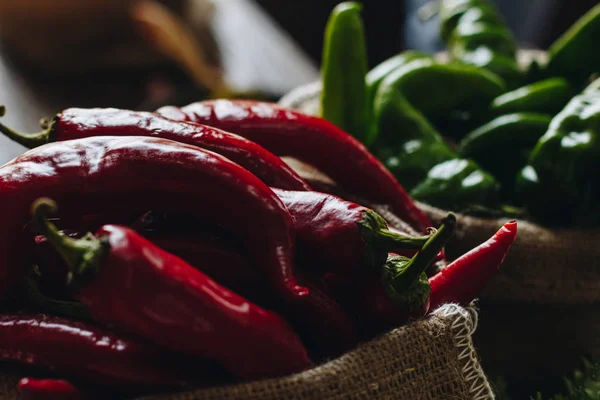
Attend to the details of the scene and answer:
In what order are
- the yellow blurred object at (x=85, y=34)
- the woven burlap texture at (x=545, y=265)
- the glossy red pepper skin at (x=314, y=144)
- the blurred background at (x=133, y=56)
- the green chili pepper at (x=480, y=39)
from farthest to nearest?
the yellow blurred object at (x=85, y=34) < the blurred background at (x=133, y=56) < the green chili pepper at (x=480, y=39) < the woven burlap texture at (x=545, y=265) < the glossy red pepper skin at (x=314, y=144)

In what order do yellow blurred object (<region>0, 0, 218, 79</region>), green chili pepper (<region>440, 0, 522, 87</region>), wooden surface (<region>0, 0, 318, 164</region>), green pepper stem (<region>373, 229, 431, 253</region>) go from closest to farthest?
green pepper stem (<region>373, 229, 431, 253</region>) → green chili pepper (<region>440, 0, 522, 87</region>) → wooden surface (<region>0, 0, 318, 164</region>) → yellow blurred object (<region>0, 0, 218, 79</region>)

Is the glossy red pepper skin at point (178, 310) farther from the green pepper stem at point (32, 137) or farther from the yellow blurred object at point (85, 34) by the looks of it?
the yellow blurred object at point (85, 34)

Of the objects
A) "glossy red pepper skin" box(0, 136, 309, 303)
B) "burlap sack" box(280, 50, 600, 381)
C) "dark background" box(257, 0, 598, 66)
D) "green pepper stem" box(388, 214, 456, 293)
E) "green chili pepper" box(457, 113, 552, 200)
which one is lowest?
"dark background" box(257, 0, 598, 66)

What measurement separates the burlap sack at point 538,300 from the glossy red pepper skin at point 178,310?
595 millimetres

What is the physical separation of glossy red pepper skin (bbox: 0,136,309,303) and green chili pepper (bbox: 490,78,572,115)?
0.92m

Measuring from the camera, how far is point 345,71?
1.27 meters

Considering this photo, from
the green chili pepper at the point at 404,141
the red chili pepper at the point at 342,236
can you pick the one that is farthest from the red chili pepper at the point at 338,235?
the green chili pepper at the point at 404,141

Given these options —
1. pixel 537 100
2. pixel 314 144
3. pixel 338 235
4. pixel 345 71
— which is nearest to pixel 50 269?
pixel 338 235

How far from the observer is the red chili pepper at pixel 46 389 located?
60cm

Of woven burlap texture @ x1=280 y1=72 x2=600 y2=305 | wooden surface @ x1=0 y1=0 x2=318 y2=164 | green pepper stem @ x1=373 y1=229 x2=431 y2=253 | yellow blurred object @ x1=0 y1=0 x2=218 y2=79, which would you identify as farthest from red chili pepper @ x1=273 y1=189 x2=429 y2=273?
yellow blurred object @ x1=0 y1=0 x2=218 y2=79

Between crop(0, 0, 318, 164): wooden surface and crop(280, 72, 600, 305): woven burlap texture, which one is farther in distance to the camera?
crop(0, 0, 318, 164): wooden surface

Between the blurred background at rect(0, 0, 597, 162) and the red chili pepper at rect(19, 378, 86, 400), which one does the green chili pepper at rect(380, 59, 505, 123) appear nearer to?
the blurred background at rect(0, 0, 597, 162)

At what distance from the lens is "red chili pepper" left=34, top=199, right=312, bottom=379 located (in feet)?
1.89

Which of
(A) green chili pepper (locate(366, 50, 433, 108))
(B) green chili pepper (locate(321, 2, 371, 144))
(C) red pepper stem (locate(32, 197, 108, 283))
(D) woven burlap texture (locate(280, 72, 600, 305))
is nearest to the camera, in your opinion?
(C) red pepper stem (locate(32, 197, 108, 283))
